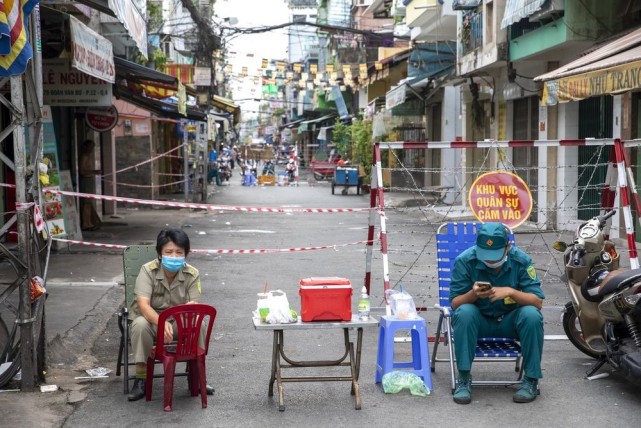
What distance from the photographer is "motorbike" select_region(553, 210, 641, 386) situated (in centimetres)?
602

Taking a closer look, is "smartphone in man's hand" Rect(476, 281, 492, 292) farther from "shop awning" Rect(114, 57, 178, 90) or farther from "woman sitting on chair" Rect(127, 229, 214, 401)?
"shop awning" Rect(114, 57, 178, 90)

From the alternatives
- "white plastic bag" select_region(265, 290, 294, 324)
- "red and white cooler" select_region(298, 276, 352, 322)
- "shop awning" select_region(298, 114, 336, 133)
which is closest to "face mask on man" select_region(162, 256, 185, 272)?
"white plastic bag" select_region(265, 290, 294, 324)

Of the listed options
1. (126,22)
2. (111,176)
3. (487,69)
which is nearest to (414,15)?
(487,69)

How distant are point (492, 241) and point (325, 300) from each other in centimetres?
121

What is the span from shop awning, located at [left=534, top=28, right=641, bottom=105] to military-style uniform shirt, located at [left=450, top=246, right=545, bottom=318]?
4030mm

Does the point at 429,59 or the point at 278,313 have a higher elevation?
the point at 429,59

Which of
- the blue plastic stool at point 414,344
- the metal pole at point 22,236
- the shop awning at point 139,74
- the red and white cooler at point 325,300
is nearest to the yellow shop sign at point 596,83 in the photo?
the blue plastic stool at point 414,344

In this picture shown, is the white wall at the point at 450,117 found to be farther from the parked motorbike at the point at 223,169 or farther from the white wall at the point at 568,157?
the parked motorbike at the point at 223,169

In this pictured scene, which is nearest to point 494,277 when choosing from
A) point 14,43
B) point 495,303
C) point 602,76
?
point 495,303

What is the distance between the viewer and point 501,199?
28.1 ft

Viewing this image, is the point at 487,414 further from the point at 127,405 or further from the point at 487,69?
the point at 487,69

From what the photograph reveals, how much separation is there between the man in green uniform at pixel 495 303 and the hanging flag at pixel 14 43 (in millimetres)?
3206

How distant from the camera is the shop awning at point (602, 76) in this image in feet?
31.7

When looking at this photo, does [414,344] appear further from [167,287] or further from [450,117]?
[450,117]
